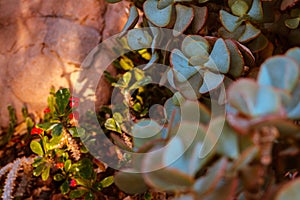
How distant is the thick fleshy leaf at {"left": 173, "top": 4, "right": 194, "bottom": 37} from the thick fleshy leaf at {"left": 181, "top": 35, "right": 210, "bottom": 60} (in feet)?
0.16

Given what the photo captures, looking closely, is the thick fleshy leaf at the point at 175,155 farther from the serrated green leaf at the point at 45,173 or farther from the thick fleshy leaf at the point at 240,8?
the serrated green leaf at the point at 45,173

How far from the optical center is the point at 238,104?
0.53m

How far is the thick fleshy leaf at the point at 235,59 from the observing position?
0.88 meters

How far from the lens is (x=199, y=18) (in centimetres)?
98

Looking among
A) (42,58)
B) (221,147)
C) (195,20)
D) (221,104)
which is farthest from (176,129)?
(42,58)

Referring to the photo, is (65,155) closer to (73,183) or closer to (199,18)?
(73,183)

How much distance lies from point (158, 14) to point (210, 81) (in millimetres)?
219

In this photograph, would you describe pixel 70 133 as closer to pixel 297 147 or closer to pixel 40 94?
pixel 40 94

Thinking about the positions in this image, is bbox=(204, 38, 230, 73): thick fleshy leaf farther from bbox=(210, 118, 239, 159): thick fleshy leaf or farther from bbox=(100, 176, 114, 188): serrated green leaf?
bbox=(100, 176, 114, 188): serrated green leaf

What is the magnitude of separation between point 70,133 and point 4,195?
23 centimetres

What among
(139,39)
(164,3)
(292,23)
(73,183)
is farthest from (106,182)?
(292,23)

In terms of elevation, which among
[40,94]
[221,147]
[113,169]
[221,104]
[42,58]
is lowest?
[113,169]

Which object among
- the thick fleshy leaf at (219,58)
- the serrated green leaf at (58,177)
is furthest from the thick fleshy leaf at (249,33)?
the serrated green leaf at (58,177)

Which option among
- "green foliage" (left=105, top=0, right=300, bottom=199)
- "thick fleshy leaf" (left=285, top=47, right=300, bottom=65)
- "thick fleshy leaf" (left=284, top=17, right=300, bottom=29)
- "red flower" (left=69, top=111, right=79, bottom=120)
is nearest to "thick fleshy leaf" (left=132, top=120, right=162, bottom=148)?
"green foliage" (left=105, top=0, right=300, bottom=199)
